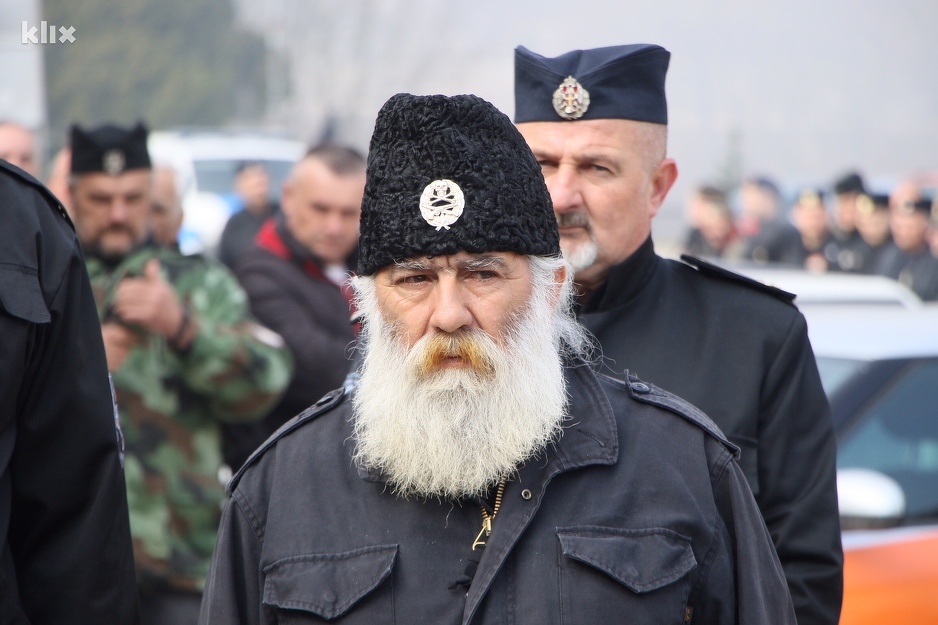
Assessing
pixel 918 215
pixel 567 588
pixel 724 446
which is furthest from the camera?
pixel 918 215

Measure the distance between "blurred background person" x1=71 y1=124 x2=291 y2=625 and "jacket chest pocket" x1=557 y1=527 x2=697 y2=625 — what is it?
7.37 feet

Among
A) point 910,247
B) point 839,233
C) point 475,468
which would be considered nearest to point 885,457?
point 475,468

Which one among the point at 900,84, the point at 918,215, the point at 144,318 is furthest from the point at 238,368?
the point at 900,84

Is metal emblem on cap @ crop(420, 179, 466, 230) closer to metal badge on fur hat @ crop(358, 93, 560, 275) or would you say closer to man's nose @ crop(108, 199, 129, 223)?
metal badge on fur hat @ crop(358, 93, 560, 275)

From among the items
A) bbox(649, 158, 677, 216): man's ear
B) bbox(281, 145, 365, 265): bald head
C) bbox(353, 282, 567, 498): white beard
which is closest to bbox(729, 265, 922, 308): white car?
bbox(281, 145, 365, 265): bald head

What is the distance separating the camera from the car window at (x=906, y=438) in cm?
419

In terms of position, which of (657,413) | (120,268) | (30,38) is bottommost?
(120,268)

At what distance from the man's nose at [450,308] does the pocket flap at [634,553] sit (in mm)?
431

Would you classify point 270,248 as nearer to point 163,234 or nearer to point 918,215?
point 163,234

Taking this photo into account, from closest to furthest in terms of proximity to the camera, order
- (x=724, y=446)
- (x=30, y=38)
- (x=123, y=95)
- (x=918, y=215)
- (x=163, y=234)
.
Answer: (x=724, y=446) → (x=30, y=38) → (x=163, y=234) → (x=918, y=215) → (x=123, y=95)

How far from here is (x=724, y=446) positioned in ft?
7.30

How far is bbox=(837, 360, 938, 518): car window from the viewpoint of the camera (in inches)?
165

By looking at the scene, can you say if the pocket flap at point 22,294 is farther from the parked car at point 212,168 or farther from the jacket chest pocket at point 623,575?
the parked car at point 212,168

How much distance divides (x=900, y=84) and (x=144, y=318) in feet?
102
